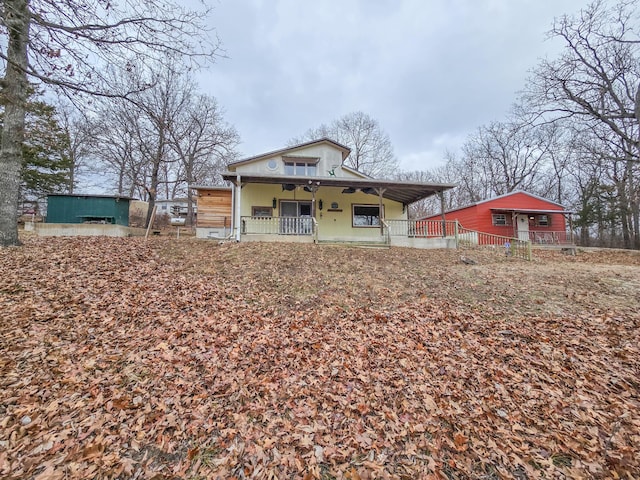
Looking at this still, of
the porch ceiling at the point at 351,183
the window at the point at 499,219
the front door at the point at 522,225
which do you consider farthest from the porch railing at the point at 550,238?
the porch ceiling at the point at 351,183

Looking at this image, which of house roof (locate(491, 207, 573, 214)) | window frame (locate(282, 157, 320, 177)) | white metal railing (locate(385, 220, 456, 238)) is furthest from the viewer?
house roof (locate(491, 207, 573, 214))

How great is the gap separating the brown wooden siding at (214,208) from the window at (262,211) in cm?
227

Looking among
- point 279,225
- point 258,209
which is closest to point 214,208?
point 258,209

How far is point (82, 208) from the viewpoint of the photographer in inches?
578

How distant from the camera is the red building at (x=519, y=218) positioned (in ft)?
69.5

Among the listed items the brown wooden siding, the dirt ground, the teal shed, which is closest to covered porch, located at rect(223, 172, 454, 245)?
the brown wooden siding

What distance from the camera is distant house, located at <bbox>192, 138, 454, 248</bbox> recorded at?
44.4 feet

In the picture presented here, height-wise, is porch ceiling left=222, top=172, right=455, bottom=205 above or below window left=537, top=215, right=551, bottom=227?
above

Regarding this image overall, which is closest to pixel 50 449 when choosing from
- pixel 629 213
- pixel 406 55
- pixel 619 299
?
pixel 619 299

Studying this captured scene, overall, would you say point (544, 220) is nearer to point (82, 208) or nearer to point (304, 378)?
point (304, 378)

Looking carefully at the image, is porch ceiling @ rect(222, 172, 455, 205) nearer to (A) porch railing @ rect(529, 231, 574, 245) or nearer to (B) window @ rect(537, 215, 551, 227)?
(A) porch railing @ rect(529, 231, 574, 245)

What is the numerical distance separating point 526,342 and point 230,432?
4734 millimetres

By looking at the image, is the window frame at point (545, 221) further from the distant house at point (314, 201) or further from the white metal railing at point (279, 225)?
the white metal railing at point (279, 225)

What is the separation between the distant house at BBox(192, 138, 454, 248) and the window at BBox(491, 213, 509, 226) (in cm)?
1007
